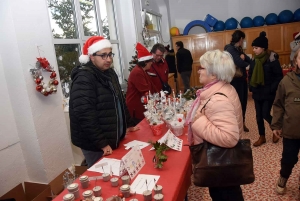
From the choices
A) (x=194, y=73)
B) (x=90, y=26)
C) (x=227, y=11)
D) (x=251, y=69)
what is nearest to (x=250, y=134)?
(x=251, y=69)

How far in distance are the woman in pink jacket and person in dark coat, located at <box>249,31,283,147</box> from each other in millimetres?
1812

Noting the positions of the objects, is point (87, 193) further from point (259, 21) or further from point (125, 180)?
point (259, 21)

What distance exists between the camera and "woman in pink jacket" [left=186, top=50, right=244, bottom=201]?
1244 millimetres

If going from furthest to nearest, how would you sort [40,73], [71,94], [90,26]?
[90,26] < [40,73] < [71,94]

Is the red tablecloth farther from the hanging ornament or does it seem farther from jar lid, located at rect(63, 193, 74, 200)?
the hanging ornament

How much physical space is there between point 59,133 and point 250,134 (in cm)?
278

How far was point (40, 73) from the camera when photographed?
7.86ft

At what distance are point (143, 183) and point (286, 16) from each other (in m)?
7.66

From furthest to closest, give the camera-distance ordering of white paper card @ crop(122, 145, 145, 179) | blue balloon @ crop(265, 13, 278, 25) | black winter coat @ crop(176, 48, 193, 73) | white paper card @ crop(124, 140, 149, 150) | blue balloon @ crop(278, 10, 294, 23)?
blue balloon @ crop(265, 13, 278, 25), blue balloon @ crop(278, 10, 294, 23), black winter coat @ crop(176, 48, 193, 73), white paper card @ crop(124, 140, 149, 150), white paper card @ crop(122, 145, 145, 179)

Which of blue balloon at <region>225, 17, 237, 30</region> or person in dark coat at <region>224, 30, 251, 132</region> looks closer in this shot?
person in dark coat at <region>224, 30, 251, 132</region>

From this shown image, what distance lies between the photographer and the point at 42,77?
2.38m

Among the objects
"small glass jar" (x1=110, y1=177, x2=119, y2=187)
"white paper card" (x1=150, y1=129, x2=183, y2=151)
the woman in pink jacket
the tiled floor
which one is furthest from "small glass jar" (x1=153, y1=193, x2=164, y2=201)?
the tiled floor

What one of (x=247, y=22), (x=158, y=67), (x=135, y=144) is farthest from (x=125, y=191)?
(x=247, y=22)

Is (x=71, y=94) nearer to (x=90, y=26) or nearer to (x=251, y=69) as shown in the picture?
(x=251, y=69)
